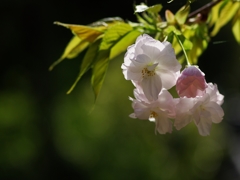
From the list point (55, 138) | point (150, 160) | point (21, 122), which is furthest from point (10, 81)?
point (150, 160)

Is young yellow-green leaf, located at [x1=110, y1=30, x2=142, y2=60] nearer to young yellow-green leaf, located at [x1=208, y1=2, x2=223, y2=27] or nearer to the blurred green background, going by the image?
young yellow-green leaf, located at [x1=208, y1=2, x2=223, y2=27]

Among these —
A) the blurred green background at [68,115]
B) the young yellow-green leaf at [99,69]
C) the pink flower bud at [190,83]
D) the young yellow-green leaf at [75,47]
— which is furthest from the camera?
the blurred green background at [68,115]

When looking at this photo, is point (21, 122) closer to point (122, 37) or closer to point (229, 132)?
point (229, 132)

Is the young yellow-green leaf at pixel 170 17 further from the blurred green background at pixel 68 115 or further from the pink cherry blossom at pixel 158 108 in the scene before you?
the blurred green background at pixel 68 115

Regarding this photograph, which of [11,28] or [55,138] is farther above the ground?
[11,28]

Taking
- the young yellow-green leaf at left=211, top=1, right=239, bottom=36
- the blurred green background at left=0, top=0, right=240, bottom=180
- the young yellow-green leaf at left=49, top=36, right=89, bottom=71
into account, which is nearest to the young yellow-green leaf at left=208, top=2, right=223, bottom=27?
the young yellow-green leaf at left=211, top=1, right=239, bottom=36

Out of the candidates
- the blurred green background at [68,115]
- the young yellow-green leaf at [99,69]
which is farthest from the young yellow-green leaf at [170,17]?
the blurred green background at [68,115]

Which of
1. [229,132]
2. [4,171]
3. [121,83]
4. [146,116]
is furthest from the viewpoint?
[229,132]
